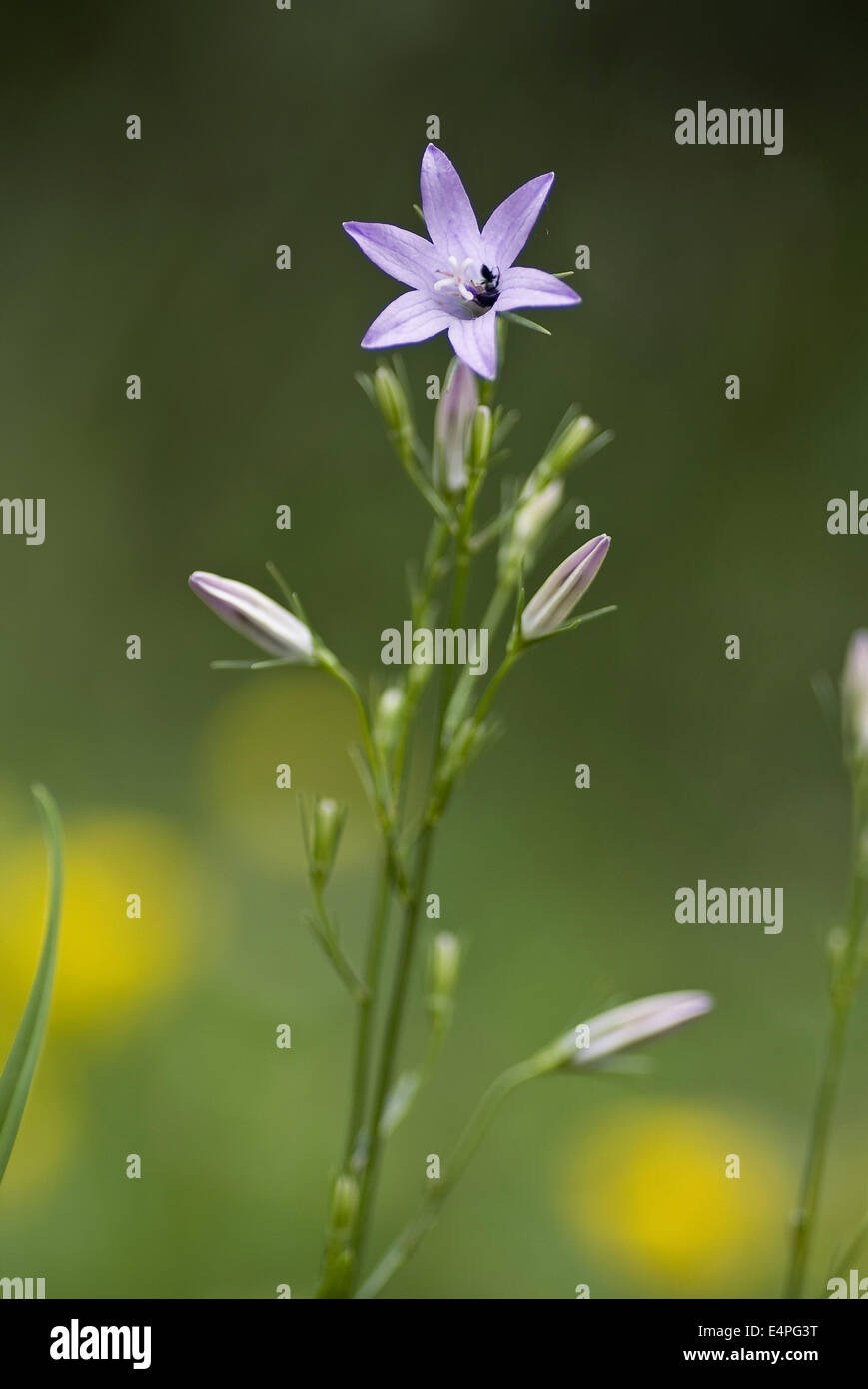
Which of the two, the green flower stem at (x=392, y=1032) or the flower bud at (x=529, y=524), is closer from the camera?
the green flower stem at (x=392, y=1032)

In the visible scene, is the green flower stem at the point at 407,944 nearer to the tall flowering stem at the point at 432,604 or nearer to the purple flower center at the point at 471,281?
the tall flowering stem at the point at 432,604

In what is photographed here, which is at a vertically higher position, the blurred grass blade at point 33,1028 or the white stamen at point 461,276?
the white stamen at point 461,276

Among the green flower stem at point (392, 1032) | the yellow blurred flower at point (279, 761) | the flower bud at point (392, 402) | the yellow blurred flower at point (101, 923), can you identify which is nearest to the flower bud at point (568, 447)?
the flower bud at point (392, 402)

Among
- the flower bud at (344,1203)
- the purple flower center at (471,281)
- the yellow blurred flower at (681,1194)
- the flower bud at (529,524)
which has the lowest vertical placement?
the yellow blurred flower at (681,1194)

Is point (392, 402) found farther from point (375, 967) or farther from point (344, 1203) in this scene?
point (344, 1203)

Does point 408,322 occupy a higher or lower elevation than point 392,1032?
higher

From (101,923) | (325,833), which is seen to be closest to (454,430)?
(325,833)
